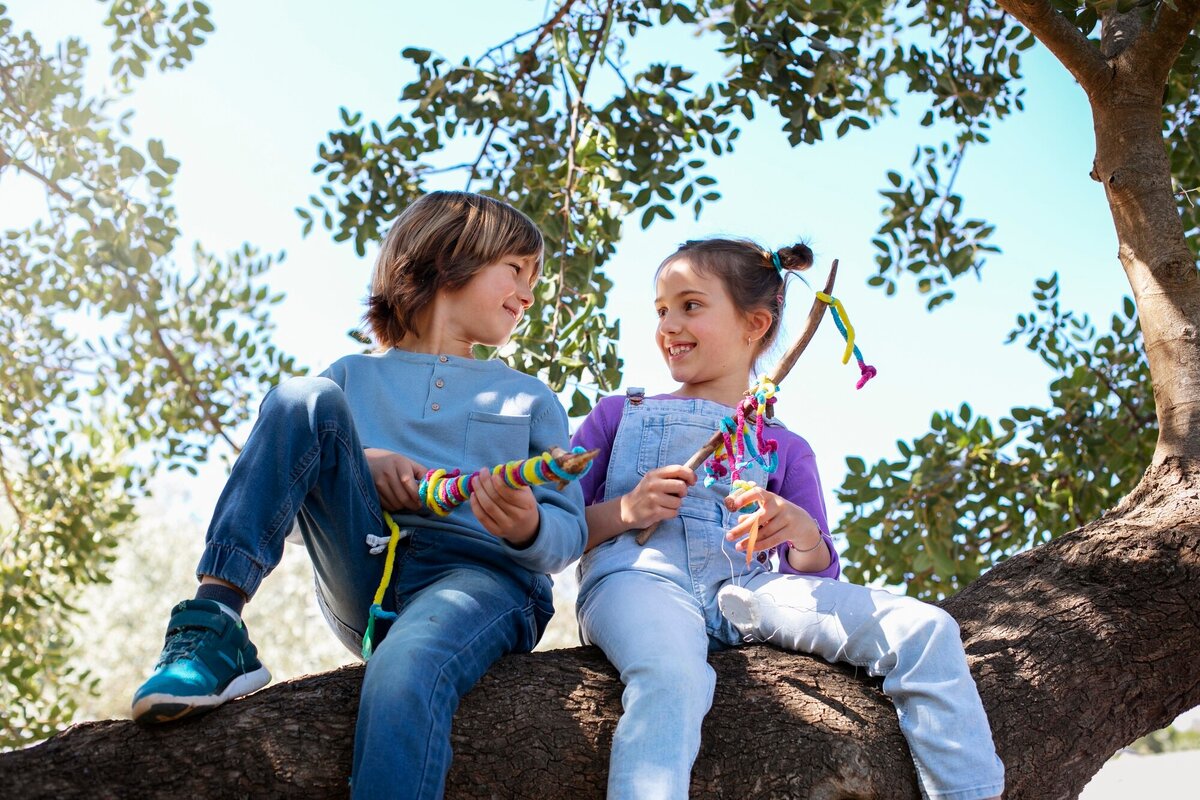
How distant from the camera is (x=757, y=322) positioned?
296 cm

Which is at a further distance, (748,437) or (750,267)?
(750,267)

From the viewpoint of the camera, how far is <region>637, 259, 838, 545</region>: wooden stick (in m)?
2.43

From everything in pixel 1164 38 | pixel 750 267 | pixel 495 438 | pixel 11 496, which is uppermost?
pixel 11 496

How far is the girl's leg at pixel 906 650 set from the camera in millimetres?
2111

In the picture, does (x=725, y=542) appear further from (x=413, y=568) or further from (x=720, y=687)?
(x=413, y=568)

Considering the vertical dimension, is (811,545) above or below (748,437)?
below

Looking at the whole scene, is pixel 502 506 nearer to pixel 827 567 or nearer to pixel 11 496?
pixel 827 567

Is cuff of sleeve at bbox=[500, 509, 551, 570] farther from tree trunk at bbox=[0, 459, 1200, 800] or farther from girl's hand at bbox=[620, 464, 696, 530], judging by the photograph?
girl's hand at bbox=[620, 464, 696, 530]

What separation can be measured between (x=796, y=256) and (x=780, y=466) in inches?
23.2

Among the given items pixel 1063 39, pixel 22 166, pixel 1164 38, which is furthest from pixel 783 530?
pixel 22 166

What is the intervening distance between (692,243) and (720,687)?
1.30 m

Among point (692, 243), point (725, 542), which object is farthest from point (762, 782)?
point (692, 243)

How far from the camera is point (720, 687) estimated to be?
2.21 metres

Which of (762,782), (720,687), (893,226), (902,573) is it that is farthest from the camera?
(893,226)
